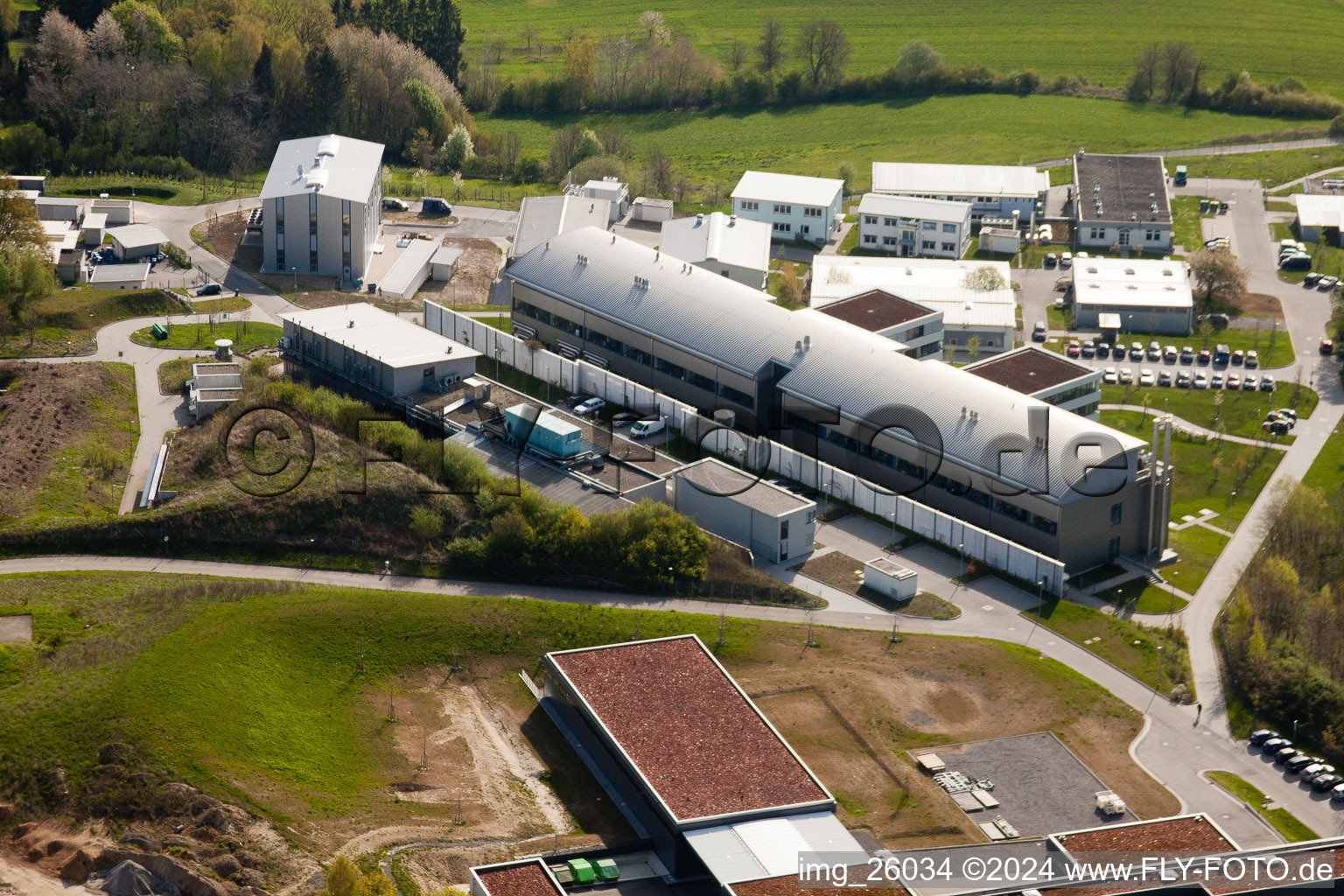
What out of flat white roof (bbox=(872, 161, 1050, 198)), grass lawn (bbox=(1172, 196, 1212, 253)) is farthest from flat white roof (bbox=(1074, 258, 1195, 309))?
flat white roof (bbox=(872, 161, 1050, 198))

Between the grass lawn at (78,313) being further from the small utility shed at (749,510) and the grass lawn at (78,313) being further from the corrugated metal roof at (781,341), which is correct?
the small utility shed at (749,510)

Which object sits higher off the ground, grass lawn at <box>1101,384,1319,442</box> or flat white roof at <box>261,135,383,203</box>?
flat white roof at <box>261,135,383,203</box>

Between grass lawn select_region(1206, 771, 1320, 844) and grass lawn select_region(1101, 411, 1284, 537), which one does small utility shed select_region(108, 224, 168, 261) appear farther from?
grass lawn select_region(1206, 771, 1320, 844)

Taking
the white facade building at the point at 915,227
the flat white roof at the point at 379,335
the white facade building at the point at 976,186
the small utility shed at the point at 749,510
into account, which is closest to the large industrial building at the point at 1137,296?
the white facade building at the point at 915,227

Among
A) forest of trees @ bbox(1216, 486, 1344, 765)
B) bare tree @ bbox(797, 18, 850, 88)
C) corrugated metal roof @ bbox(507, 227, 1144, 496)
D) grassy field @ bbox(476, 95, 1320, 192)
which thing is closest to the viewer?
forest of trees @ bbox(1216, 486, 1344, 765)

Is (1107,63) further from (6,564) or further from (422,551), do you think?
(6,564)
